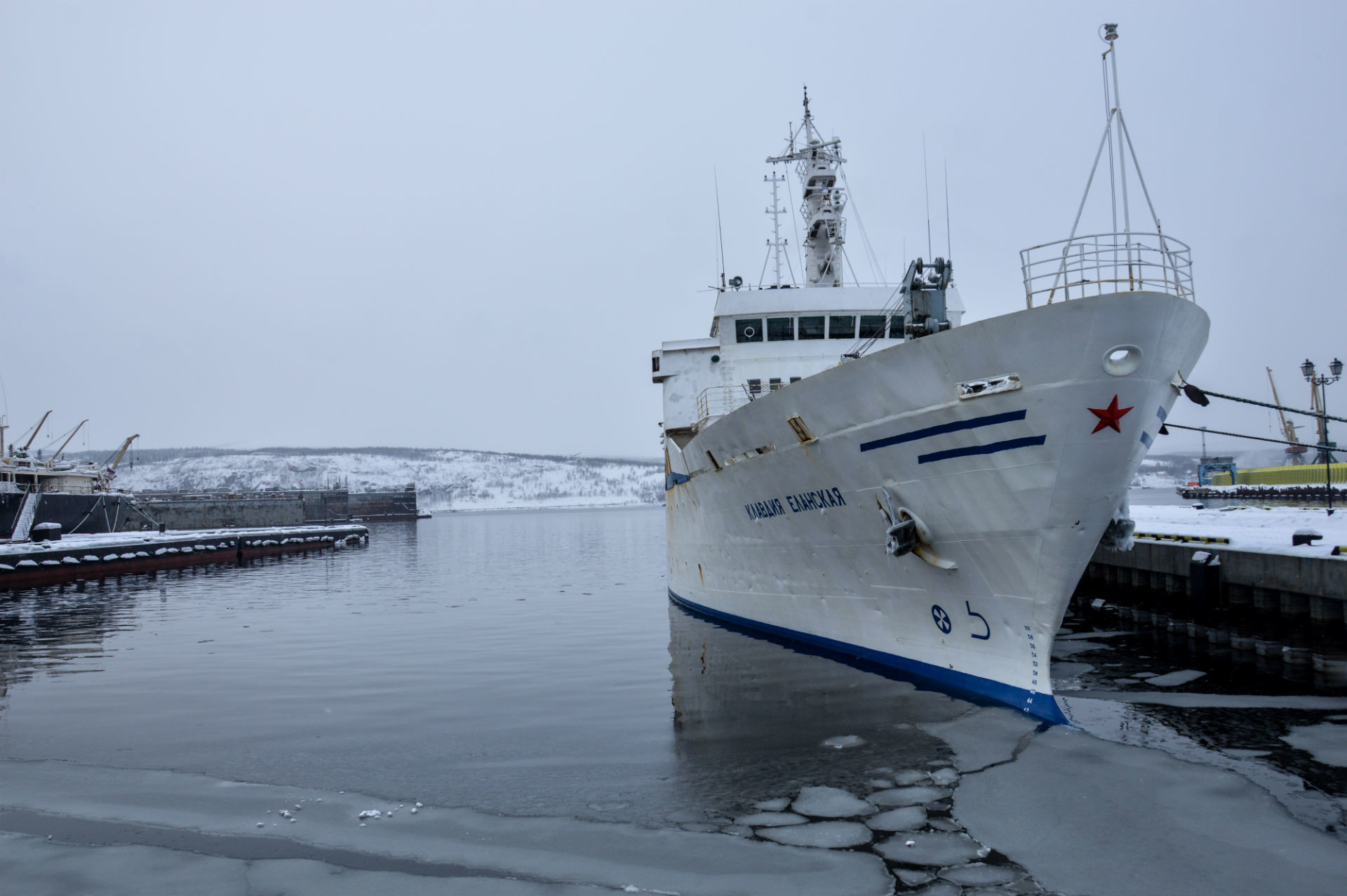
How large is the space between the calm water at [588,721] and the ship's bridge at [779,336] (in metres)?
4.62

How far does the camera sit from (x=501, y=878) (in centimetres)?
487

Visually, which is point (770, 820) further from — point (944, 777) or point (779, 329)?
point (779, 329)

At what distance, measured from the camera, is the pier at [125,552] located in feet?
88.1

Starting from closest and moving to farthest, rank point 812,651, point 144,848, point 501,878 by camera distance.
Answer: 1. point 501,878
2. point 144,848
3. point 812,651

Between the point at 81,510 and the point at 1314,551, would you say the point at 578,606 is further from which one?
the point at 81,510

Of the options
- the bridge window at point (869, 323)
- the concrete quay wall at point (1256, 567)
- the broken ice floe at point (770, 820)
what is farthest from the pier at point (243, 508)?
the broken ice floe at point (770, 820)

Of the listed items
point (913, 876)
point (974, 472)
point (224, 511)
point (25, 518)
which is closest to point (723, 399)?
point (974, 472)

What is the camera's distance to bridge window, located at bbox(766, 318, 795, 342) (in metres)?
14.7

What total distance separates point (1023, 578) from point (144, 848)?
791 cm

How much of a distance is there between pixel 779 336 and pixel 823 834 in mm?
10683

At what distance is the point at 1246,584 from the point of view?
37.0 ft

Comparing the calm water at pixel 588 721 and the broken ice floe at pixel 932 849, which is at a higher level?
the broken ice floe at pixel 932 849

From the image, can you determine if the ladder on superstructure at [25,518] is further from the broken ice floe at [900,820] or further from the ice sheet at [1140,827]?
the ice sheet at [1140,827]

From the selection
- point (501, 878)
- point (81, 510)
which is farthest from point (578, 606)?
point (81, 510)
